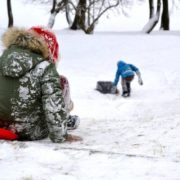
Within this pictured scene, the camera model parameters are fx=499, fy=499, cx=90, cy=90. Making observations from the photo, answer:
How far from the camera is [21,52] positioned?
456cm

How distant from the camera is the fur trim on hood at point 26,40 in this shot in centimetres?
463

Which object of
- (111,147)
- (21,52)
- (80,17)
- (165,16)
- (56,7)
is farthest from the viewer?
(56,7)

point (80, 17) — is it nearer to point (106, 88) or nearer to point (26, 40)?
point (106, 88)

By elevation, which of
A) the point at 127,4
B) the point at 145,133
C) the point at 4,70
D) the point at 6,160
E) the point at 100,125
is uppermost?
the point at 4,70

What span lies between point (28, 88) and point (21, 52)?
0.34m

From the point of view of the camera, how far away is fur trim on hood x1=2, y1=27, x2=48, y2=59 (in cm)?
463

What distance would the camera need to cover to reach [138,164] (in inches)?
130

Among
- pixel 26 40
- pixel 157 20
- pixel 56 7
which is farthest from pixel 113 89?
pixel 56 7

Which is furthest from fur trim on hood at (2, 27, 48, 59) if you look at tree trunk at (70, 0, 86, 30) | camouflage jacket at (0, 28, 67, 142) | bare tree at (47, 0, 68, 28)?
bare tree at (47, 0, 68, 28)

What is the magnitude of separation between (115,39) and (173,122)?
646 inches

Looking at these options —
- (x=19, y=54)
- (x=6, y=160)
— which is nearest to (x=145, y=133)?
(x=19, y=54)

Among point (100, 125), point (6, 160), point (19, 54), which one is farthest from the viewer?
point (100, 125)

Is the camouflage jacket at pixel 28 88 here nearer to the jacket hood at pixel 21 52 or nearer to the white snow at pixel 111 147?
the jacket hood at pixel 21 52

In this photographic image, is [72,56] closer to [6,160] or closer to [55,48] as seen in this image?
[55,48]
